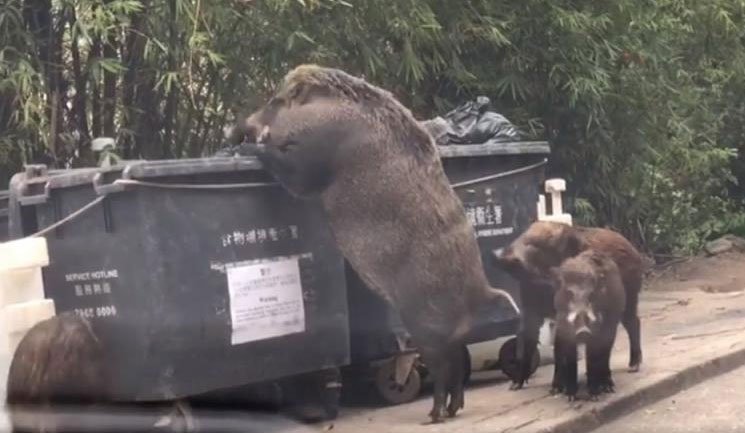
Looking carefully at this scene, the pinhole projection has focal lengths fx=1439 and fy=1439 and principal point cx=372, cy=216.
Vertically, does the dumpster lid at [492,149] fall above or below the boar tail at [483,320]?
above

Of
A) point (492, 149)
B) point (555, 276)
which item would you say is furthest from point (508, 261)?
point (492, 149)

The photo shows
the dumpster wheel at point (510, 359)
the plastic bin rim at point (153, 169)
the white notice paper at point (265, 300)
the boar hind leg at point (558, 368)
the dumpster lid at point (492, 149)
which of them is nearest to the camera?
the plastic bin rim at point (153, 169)

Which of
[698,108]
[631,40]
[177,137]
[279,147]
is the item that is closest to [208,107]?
[177,137]

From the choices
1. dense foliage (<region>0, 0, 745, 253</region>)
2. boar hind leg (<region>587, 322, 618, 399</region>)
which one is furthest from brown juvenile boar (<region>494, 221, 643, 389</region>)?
dense foliage (<region>0, 0, 745, 253</region>)

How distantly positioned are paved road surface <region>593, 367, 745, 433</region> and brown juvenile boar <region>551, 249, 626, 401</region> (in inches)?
12.6

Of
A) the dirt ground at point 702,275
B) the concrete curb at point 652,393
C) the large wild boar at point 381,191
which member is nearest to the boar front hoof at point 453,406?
the large wild boar at point 381,191

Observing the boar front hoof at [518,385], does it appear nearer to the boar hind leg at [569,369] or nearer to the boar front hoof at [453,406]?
the boar hind leg at [569,369]

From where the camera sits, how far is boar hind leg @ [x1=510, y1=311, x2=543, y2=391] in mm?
8258

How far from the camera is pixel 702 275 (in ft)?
50.1

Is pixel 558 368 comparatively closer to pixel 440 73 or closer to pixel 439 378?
pixel 439 378

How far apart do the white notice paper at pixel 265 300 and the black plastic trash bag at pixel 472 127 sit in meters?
1.72

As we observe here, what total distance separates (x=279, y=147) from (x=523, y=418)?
1975 millimetres

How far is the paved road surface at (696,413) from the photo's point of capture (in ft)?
25.8

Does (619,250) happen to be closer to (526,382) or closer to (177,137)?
(526,382)
